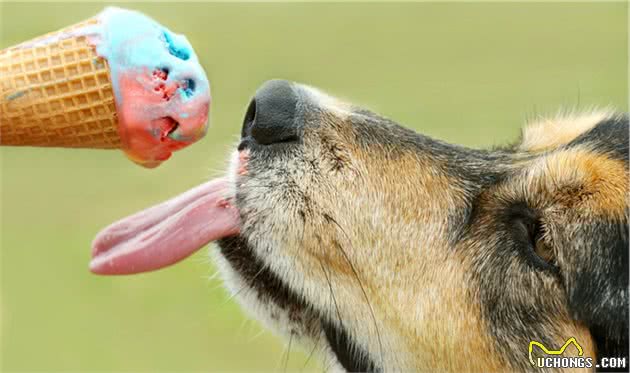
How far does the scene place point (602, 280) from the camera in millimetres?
5070

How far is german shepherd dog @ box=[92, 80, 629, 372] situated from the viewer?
16.8 feet

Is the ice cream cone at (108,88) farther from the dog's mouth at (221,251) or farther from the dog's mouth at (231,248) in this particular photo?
the dog's mouth at (221,251)

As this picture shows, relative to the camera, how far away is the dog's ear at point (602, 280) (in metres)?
5.05

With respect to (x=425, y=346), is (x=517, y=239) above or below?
above

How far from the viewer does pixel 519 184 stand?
543cm

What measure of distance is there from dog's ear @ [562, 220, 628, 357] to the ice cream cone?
5.86 feet

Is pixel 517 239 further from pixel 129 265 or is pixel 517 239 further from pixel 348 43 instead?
pixel 348 43

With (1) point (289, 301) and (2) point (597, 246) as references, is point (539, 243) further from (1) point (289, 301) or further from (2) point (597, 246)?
(1) point (289, 301)

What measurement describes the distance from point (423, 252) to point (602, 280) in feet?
2.74

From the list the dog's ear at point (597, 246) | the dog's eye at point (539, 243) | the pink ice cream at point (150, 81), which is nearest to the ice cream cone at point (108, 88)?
the pink ice cream at point (150, 81)

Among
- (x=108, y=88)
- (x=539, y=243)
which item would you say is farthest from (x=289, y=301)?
(x=108, y=88)

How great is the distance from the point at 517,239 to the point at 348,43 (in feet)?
43.9

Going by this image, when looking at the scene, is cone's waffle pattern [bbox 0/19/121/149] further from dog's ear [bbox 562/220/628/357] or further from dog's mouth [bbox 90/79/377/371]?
dog's ear [bbox 562/220/628/357]

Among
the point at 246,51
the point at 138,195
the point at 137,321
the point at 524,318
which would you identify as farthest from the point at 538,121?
the point at 246,51
